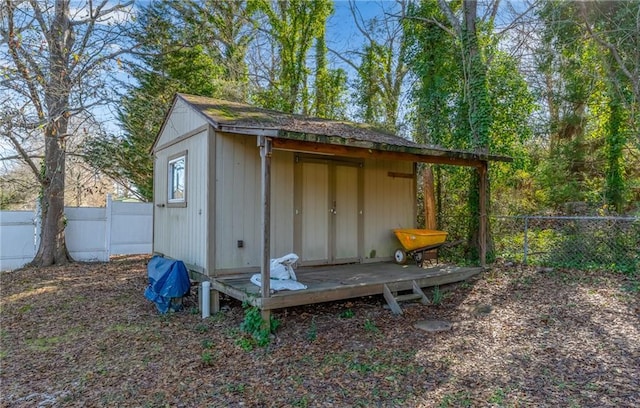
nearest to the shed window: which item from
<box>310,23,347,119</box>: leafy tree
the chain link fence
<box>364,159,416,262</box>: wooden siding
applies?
<box>364,159,416,262</box>: wooden siding

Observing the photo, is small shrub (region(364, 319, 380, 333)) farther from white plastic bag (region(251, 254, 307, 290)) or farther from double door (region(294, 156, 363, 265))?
double door (region(294, 156, 363, 265))

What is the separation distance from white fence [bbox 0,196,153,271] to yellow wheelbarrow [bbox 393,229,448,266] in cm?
721

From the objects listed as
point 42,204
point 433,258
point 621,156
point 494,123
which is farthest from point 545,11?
point 42,204

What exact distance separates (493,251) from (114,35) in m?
7.93

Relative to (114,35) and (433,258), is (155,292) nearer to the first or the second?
(114,35)

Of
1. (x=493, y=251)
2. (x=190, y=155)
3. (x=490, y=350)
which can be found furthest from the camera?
(x=493, y=251)

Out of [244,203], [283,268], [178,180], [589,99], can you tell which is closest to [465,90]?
[589,99]

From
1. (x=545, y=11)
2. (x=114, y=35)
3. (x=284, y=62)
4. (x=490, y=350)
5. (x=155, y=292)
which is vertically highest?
(x=284, y=62)

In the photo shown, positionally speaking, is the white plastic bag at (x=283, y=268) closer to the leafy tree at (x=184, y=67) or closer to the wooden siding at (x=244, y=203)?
the wooden siding at (x=244, y=203)

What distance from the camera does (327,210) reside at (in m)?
6.75

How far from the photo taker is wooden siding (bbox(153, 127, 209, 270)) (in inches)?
226

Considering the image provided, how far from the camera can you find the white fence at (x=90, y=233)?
8531 mm

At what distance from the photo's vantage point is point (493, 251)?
26.3ft

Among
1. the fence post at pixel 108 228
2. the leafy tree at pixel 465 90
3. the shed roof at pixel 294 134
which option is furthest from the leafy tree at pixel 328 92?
the fence post at pixel 108 228
